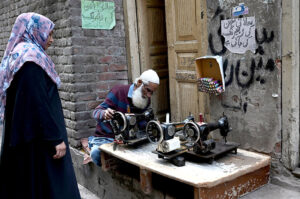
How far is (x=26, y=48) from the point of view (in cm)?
270

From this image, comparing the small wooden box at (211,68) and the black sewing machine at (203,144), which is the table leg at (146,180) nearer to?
the black sewing machine at (203,144)

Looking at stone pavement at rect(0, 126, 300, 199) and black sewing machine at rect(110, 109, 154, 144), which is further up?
black sewing machine at rect(110, 109, 154, 144)

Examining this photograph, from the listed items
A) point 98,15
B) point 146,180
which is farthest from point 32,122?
point 98,15

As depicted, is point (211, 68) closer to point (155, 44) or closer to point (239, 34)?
point (239, 34)

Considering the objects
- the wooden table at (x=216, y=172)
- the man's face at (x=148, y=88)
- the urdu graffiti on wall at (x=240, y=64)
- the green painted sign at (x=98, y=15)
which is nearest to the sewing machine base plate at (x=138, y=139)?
the wooden table at (x=216, y=172)

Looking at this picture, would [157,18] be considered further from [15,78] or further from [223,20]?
[15,78]

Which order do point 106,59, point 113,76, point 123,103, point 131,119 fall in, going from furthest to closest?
point 113,76
point 106,59
point 123,103
point 131,119

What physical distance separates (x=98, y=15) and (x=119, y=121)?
1902 millimetres

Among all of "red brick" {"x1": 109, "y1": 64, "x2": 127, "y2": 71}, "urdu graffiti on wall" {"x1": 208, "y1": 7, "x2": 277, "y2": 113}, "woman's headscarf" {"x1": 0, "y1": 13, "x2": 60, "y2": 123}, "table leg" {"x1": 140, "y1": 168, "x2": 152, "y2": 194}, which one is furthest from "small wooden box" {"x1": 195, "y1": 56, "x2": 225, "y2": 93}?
"woman's headscarf" {"x1": 0, "y1": 13, "x2": 60, "y2": 123}

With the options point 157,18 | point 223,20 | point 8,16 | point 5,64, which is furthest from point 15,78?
point 8,16

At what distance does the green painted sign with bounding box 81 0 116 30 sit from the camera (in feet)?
14.9

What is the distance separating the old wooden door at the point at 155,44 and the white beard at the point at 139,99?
136 centimetres

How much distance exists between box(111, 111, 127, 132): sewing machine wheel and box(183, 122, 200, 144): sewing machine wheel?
709 millimetres

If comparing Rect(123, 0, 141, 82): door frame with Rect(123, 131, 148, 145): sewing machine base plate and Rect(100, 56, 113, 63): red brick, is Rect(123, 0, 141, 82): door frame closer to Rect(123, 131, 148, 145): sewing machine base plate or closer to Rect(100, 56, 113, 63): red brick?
Rect(100, 56, 113, 63): red brick
